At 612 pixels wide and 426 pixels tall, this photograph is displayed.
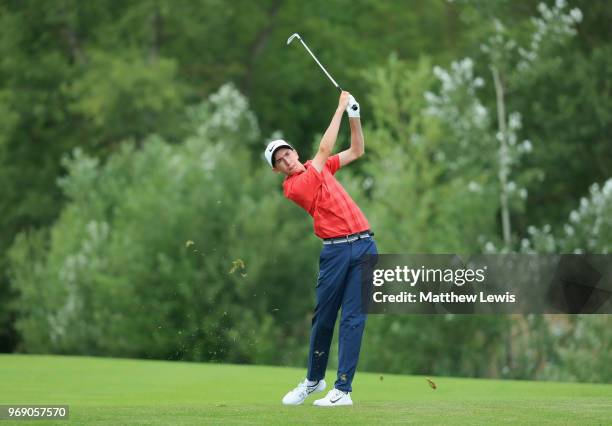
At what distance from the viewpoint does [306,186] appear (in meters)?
8.38

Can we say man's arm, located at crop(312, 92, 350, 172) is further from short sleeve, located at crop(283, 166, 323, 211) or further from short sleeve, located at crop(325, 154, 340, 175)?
short sleeve, located at crop(325, 154, 340, 175)

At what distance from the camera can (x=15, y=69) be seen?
3656cm

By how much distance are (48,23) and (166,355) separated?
16.0 m

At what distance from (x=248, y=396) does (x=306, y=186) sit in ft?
7.53

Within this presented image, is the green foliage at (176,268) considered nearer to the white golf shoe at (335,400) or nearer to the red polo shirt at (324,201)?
the white golf shoe at (335,400)

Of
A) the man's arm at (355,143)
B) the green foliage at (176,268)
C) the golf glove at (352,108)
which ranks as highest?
the golf glove at (352,108)

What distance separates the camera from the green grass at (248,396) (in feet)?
25.3

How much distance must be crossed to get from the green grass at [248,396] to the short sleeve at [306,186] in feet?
4.71

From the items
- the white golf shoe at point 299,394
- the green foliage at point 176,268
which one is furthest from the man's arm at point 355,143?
the green foliage at point 176,268

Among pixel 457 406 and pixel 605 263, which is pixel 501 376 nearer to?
pixel 605 263

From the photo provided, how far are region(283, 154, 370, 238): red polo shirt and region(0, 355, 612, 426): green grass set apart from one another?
1.23m

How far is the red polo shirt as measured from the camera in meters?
8.39

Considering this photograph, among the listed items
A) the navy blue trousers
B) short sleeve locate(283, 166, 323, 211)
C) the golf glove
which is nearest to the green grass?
the navy blue trousers

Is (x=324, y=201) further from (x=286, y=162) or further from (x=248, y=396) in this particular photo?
(x=248, y=396)
